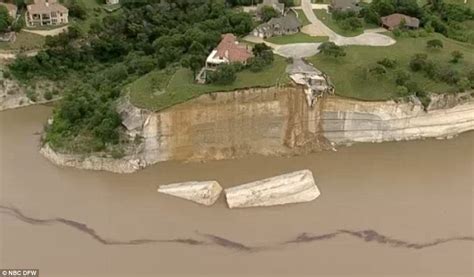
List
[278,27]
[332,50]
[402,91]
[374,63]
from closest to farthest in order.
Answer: [402,91] < [374,63] < [332,50] < [278,27]

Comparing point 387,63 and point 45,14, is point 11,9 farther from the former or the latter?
point 387,63

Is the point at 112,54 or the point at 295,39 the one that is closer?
the point at 295,39

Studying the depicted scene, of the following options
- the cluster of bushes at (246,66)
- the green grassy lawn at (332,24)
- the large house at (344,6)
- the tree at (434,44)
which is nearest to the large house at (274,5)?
the green grassy lawn at (332,24)

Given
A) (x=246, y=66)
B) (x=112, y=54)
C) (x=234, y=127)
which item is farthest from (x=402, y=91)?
(x=112, y=54)

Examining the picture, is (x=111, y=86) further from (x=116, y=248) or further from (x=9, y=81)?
(x=116, y=248)

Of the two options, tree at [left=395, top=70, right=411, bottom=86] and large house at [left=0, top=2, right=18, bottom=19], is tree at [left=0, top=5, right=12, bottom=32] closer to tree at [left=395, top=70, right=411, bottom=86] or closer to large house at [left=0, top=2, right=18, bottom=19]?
large house at [left=0, top=2, right=18, bottom=19]

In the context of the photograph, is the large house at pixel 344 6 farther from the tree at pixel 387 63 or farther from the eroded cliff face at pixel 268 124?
the eroded cliff face at pixel 268 124
